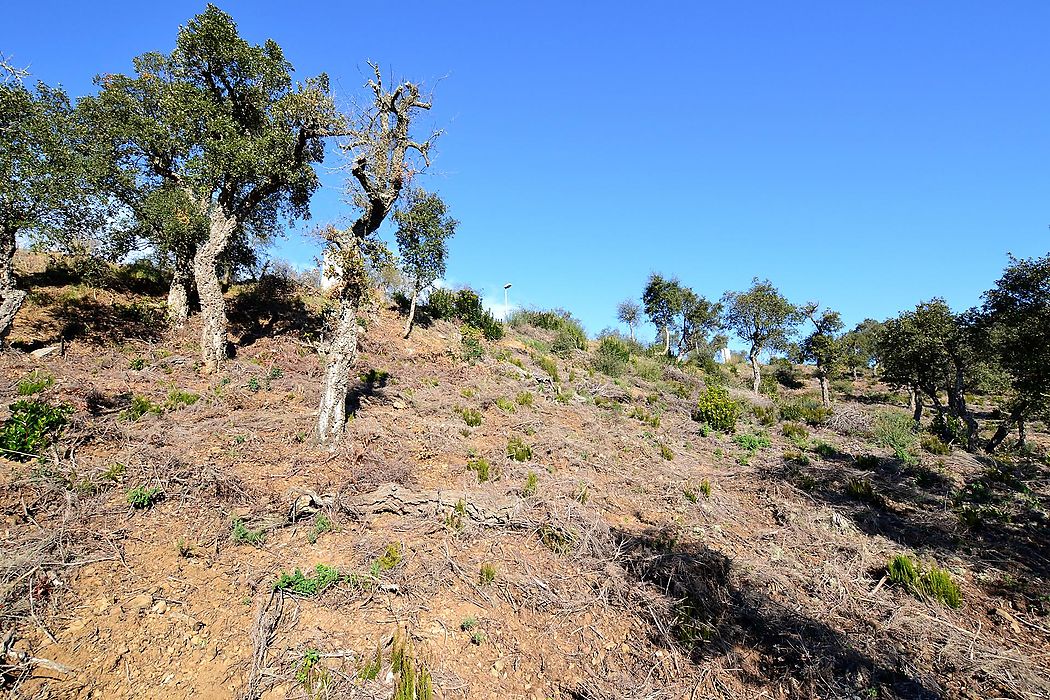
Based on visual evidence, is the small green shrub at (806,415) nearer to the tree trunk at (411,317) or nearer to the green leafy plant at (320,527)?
the tree trunk at (411,317)

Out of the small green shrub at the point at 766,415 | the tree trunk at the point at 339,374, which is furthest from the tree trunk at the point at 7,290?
the small green shrub at the point at 766,415

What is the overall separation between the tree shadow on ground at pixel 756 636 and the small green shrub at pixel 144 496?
7.00m

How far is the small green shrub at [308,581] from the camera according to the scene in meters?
5.13

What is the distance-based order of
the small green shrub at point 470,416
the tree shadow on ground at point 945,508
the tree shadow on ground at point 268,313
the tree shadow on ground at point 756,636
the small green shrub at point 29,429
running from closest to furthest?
the tree shadow on ground at point 756,636
the small green shrub at point 29,429
the tree shadow on ground at point 945,508
the small green shrub at point 470,416
the tree shadow on ground at point 268,313

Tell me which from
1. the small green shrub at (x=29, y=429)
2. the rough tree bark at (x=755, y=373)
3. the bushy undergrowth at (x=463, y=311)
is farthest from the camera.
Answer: the rough tree bark at (x=755, y=373)

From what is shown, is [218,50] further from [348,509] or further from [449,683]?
[449,683]

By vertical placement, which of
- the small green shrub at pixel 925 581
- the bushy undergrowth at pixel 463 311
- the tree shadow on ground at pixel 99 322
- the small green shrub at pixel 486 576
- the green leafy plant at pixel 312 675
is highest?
the bushy undergrowth at pixel 463 311

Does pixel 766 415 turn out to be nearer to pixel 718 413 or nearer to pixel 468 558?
pixel 718 413

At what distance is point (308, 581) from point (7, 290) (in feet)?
40.6

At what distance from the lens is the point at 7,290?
1066 cm

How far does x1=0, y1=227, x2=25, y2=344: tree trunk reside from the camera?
34.1ft

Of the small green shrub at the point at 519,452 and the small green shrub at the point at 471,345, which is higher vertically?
the small green shrub at the point at 471,345

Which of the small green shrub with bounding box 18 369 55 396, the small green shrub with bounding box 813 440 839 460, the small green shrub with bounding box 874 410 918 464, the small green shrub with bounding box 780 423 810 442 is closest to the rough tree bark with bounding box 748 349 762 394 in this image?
the small green shrub with bounding box 874 410 918 464

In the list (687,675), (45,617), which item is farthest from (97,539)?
(687,675)
